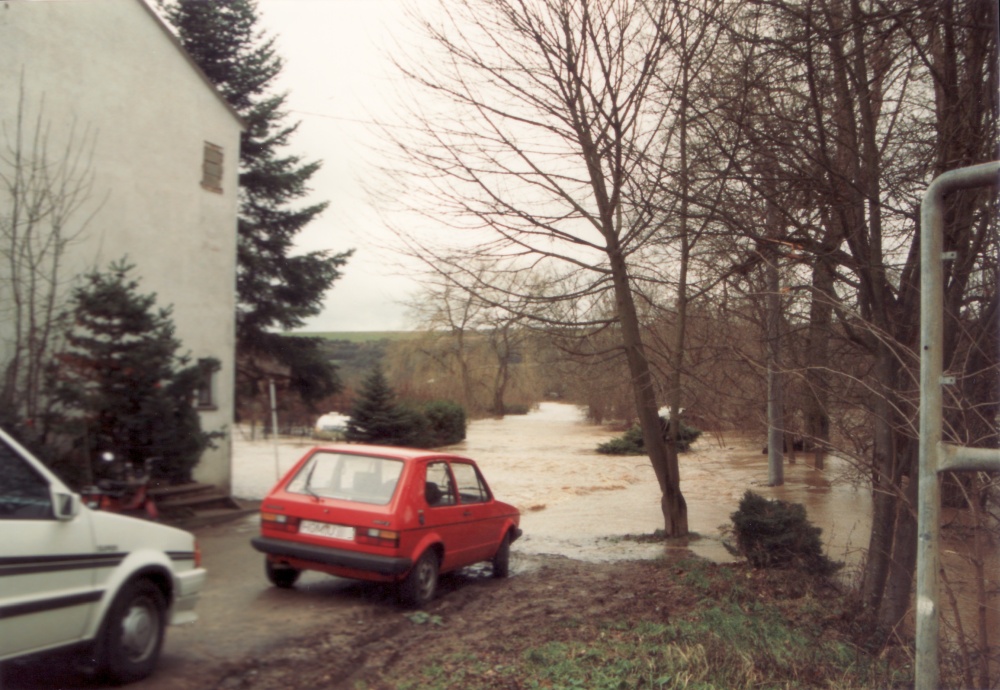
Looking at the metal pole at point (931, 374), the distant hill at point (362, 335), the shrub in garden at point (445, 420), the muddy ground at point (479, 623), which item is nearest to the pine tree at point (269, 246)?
the distant hill at point (362, 335)

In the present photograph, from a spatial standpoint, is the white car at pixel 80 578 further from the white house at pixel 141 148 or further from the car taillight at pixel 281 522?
the white house at pixel 141 148

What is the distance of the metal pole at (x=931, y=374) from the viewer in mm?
3455

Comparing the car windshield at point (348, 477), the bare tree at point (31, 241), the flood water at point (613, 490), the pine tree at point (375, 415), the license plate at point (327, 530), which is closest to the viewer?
the license plate at point (327, 530)

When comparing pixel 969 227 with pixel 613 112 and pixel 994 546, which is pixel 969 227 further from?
pixel 613 112

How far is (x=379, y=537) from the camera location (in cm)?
857

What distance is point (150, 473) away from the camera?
13953mm

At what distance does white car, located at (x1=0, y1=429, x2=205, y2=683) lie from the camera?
485 cm

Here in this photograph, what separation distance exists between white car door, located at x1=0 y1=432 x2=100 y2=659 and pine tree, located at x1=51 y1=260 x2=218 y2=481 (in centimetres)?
864

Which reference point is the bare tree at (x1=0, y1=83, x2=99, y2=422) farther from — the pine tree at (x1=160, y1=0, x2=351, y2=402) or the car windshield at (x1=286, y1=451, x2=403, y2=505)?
the pine tree at (x1=160, y1=0, x2=351, y2=402)

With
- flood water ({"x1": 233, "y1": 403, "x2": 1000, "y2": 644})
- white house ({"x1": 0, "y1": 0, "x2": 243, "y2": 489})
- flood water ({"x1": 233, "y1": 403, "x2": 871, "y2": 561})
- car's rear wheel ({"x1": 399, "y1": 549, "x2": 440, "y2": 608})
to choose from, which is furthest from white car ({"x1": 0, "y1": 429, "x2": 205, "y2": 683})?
white house ({"x1": 0, "y1": 0, "x2": 243, "y2": 489})

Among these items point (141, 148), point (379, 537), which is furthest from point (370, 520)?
point (141, 148)

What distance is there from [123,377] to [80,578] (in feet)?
29.7

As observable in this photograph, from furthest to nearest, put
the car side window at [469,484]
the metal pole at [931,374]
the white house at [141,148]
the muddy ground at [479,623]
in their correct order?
the white house at [141,148] < the car side window at [469,484] < the muddy ground at [479,623] < the metal pole at [931,374]

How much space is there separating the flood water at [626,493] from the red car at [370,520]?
3.10m
